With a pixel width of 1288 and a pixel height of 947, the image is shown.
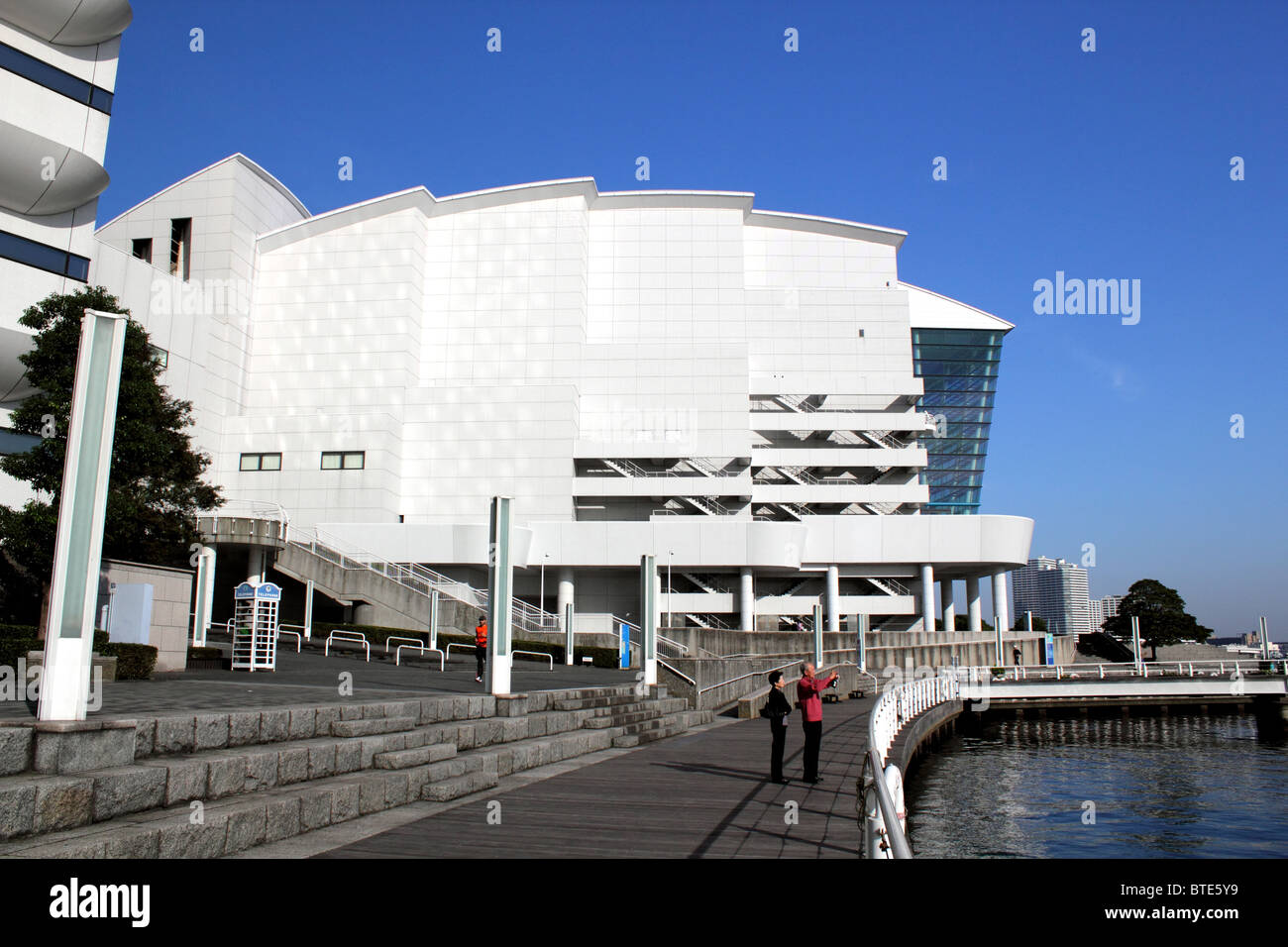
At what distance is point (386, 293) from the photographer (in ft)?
198

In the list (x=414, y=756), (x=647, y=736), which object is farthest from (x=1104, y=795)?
(x=414, y=756)

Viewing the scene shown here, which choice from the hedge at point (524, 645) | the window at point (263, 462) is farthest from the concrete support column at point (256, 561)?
the window at point (263, 462)

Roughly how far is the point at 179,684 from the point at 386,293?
48.8 metres

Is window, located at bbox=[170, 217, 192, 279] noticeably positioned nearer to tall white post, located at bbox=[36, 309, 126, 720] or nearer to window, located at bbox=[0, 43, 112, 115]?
window, located at bbox=[0, 43, 112, 115]

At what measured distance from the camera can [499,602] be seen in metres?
14.4

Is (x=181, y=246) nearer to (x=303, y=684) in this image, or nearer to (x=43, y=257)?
(x=43, y=257)

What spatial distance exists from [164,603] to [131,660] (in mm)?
2578

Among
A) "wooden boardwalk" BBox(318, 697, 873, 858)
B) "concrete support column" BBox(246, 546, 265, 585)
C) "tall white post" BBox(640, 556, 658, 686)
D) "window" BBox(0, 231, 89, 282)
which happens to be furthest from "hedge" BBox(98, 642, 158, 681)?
"concrete support column" BBox(246, 546, 265, 585)

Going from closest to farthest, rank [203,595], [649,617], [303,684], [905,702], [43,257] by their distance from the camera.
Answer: [303,684] → [649,617] → [905,702] → [203,595] → [43,257]

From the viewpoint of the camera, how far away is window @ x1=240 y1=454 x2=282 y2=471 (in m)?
55.8

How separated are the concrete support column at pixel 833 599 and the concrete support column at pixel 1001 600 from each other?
10480 millimetres
